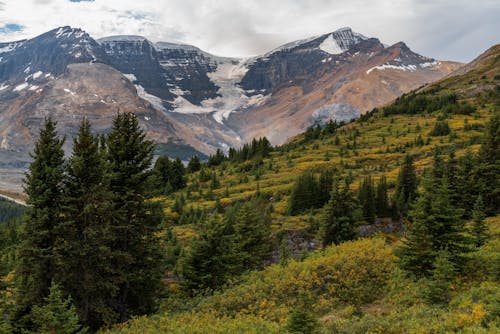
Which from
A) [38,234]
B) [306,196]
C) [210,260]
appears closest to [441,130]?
[306,196]

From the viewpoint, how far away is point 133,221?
81.9 ft

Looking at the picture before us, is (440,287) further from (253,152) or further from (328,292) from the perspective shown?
(253,152)

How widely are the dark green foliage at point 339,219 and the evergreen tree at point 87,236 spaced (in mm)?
19957

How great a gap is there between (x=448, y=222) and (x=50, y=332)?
1917 cm

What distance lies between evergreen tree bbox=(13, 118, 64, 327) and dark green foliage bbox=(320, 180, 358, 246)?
886 inches

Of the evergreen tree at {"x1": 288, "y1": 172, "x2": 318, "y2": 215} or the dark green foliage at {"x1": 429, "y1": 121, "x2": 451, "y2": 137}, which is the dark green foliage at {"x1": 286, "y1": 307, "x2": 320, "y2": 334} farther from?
the dark green foliage at {"x1": 429, "y1": 121, "x2": 451, "y2": 137}

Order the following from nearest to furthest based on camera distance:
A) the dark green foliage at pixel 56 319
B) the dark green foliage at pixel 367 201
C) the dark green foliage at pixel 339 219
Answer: the dark green foliage at pixel 56 319, the dark green foliage at pixel 339 219, the dark green foliage at pixel 367 201

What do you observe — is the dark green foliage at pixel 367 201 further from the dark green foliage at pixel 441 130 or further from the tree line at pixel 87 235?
the dark green foliage at pixel 441 130

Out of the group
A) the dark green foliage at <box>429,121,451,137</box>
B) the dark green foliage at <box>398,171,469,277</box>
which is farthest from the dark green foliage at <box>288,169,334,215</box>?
the dark green foliage at <box>429,121,451,137</box>

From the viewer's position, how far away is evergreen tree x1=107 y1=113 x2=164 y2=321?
2441 cm

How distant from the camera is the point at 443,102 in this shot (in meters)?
130

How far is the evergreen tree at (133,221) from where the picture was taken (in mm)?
24406

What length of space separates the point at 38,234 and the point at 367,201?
34997mm

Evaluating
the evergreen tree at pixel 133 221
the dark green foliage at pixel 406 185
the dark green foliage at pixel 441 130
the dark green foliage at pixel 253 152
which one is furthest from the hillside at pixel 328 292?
the dark green foliage at pixel 253 152
